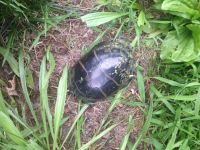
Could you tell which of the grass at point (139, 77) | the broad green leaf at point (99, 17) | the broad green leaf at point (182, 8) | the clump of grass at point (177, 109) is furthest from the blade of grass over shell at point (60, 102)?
the broad green leaf at point (182, 8)

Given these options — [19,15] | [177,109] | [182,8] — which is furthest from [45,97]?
[182,8]

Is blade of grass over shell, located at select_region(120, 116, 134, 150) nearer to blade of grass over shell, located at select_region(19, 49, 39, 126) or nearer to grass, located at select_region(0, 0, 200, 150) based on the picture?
grass, located at select_region(0, 0, 200, 150)

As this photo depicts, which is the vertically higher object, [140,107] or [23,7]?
[23,7]

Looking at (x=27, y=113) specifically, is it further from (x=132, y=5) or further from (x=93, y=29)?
(x=132, y=5)

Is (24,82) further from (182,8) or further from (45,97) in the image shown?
(182,8)

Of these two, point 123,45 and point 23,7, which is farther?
point 123,45

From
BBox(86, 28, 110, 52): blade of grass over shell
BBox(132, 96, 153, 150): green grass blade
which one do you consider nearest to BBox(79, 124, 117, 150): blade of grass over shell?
BBox(132, 96, 153, 150): green grass blade

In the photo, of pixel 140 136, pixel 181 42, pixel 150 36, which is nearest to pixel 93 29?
pixel 150 36
